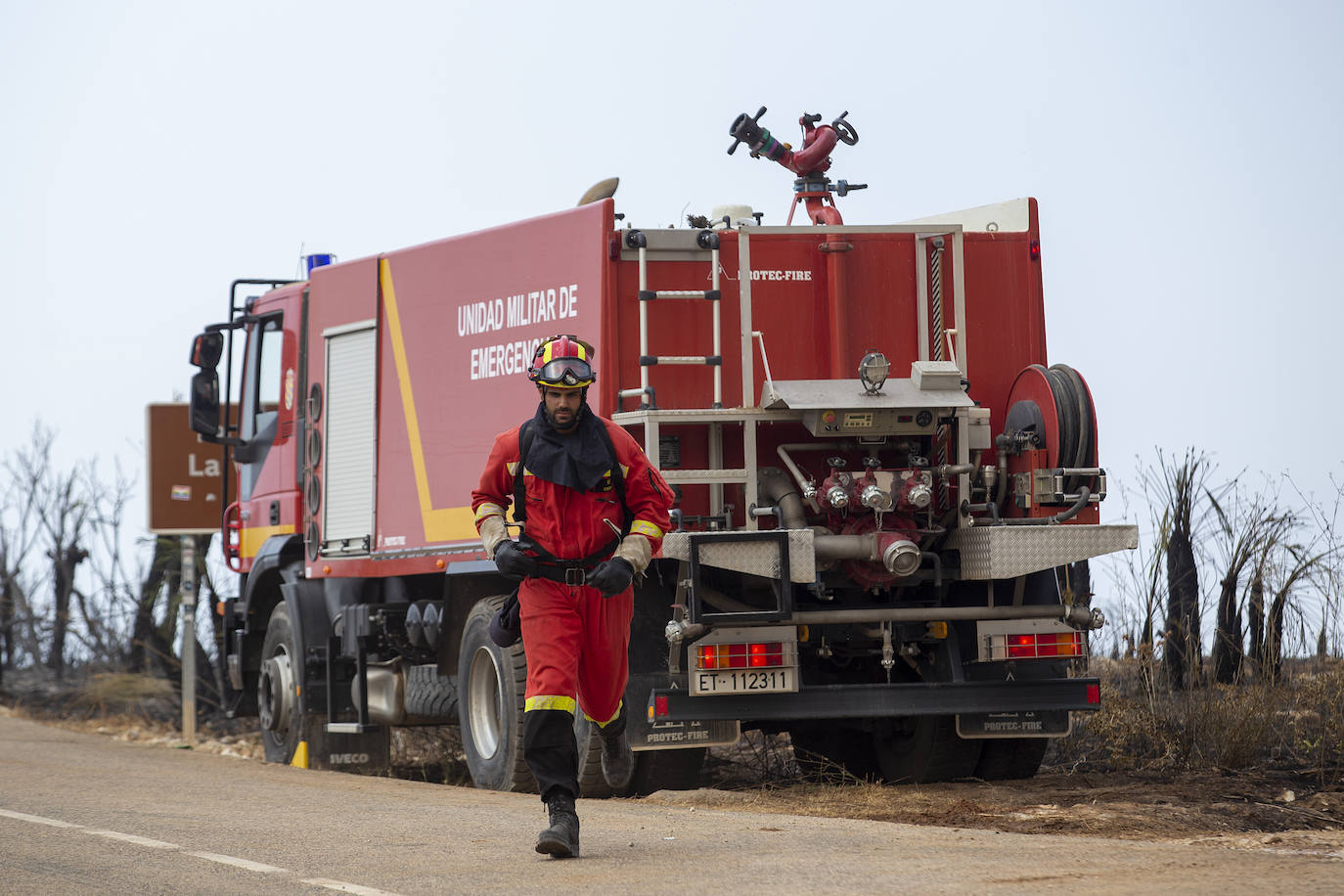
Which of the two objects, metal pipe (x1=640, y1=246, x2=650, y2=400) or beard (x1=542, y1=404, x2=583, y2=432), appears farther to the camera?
metal pipe (x1=640, y1=246, x2=650, y2=400)

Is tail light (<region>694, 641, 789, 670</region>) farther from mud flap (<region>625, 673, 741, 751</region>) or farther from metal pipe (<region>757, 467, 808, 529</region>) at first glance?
metal pipe (<region>757, 467, 808, 529</region>)

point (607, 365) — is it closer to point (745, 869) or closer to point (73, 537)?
point (745, 869)

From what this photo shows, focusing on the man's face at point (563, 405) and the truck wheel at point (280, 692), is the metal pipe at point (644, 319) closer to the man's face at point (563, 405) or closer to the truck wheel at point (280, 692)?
the man's face at point (563, 405)

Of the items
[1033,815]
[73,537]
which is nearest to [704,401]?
[1033,815]

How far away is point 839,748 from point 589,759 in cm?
230

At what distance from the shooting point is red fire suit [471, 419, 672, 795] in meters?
7.60

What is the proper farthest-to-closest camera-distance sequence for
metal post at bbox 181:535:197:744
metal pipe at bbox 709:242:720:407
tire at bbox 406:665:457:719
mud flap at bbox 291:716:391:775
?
metal post at bbox 181:535:197:744 < mud flap at bbox 291:716:391:775 < tire at bbox 406:665:457:719 < metal pipe at bbox 709:242:720:407

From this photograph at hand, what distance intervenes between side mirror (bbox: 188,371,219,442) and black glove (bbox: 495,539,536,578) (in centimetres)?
798

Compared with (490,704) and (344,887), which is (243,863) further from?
(490,704)

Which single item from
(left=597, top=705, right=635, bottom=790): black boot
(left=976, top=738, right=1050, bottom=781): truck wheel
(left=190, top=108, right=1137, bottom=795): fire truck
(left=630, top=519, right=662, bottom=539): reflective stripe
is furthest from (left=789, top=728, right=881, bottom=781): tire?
(left=630, top=519, right=662, bottom=539): reflective stripe

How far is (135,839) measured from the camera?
27.2 ft

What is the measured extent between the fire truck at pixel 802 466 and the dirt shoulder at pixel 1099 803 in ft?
1.29

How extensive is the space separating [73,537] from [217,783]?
14.5 m

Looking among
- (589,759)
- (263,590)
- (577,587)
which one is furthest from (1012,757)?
(263,590)
